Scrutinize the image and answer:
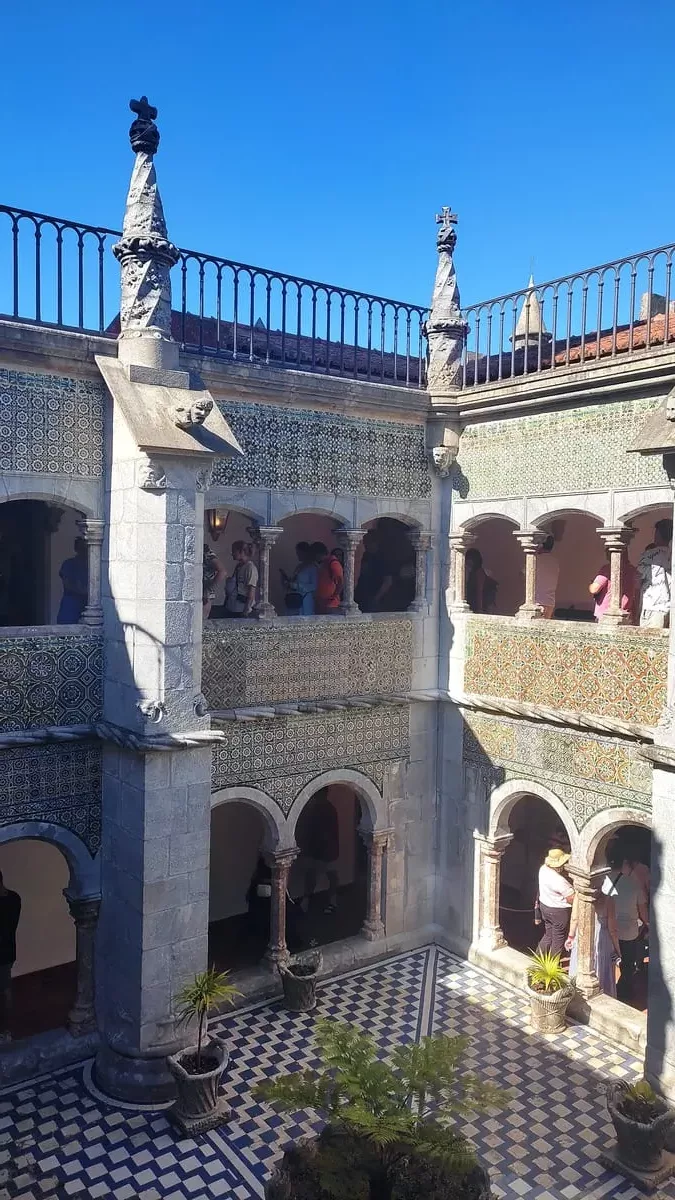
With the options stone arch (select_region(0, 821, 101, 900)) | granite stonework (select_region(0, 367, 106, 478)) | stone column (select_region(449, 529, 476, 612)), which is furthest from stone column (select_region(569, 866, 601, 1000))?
granite stonework (select_region(0, 367, 106, 478))

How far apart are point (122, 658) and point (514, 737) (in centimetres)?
413

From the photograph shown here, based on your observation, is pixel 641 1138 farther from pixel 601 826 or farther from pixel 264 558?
pixel 264 558

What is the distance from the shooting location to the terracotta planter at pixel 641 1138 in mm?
6582

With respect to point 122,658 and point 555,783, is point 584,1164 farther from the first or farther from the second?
Result: point 122,658

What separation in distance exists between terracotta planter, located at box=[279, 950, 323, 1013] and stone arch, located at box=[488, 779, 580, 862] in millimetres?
2315

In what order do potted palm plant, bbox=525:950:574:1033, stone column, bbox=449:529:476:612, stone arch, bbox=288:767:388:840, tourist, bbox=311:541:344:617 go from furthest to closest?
stone column, bbox=449:529:476:612
tourist, bbox=311:541:344:617
stone arch, bbox=288:767:388:840
potted palm plant, bbox=525:950:574:1033

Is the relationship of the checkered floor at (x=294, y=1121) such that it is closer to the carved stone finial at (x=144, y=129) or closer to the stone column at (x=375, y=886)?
the stone column at (x=375, y=886)

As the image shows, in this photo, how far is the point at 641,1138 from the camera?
659cm

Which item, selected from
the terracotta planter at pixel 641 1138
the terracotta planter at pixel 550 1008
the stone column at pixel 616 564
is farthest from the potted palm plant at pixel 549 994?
the stone column at pixel 616 564

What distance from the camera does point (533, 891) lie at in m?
11.9

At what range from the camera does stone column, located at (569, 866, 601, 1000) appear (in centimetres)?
877

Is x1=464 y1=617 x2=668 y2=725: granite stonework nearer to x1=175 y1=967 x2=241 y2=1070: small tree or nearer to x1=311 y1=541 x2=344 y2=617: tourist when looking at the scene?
x1=311 y1=541 x2=344 y2=617: tourist

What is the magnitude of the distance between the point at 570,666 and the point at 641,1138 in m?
3.86

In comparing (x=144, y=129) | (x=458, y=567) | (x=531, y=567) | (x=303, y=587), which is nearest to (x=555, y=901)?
(x=531, y=567)
